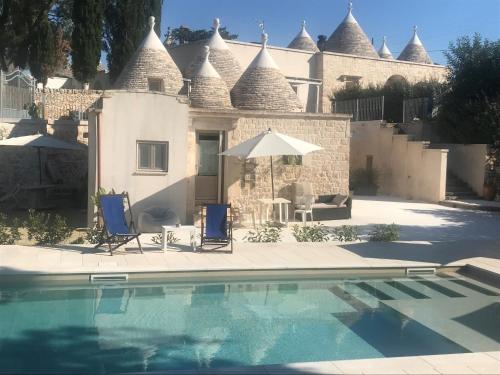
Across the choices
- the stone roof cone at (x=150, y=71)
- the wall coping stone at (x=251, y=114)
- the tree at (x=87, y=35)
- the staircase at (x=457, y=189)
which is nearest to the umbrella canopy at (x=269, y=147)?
the wall coping stone at (x=251, y=114)

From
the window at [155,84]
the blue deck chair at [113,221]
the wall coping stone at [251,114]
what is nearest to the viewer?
the blue deck chair at [113,221]

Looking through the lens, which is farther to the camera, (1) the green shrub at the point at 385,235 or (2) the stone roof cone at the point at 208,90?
(2) the stone roof cone at the point at 208,90

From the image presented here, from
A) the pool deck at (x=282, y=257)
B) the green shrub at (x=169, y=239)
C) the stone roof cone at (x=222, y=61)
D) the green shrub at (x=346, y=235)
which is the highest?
the stone roof cone at (x=222, y=61)

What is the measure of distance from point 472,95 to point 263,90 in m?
11.3

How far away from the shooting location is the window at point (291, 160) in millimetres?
17627

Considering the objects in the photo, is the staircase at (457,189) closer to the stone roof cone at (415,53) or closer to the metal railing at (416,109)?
the metal railing at (416,109)

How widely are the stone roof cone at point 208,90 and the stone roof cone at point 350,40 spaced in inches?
718

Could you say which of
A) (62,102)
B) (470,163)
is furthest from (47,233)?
(470,163)

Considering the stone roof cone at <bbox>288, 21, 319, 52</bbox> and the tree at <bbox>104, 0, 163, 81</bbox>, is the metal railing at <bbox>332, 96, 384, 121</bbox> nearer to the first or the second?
the stone roof cone at <bbox>288, 21, 319, 52</bbox>

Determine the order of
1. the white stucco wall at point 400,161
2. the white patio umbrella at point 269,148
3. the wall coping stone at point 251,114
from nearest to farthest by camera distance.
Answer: the white patio umbrella at point 269,148 < the wall coping stone at point 251,114 < the white stucco wall at point 400,161

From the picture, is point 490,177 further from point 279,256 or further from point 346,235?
point 279,256

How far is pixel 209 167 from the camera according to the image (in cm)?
1708

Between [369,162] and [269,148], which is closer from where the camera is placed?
[269,148]

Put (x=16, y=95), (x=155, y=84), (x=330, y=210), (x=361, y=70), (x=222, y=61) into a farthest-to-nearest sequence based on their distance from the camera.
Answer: (x=361, y=70), (x=16, y=95), (x=222, y=61), (x=155, y=84), (x=330, y=210)
